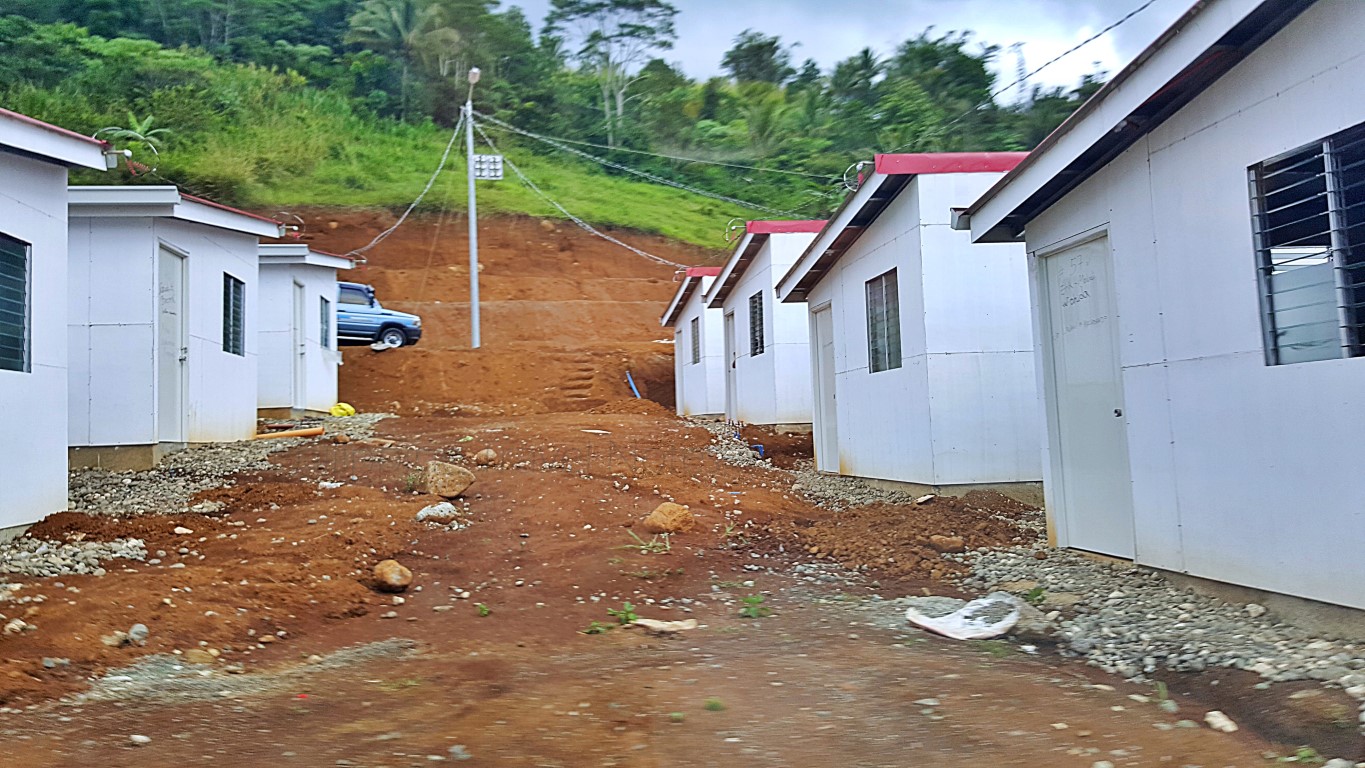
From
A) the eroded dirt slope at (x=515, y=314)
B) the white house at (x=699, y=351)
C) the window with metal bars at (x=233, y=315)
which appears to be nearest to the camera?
the window with metal bars at (x=233, y=315)

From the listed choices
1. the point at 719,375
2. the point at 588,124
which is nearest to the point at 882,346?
the point at 719,375

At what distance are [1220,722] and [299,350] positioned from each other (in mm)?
15829

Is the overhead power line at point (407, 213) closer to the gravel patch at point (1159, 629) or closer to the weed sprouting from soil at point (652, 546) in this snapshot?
the weed sprouting from soil at point (652, 546)

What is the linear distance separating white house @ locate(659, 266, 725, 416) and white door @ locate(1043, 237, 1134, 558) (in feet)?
42.9

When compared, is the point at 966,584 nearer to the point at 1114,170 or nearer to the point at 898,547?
the point at 898,547

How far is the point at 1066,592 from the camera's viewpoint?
620 cm

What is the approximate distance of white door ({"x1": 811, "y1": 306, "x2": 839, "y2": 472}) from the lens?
12.7m

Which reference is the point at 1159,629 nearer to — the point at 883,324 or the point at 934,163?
the point at 934,163

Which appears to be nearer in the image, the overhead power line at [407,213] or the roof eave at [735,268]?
the roof eave at [735,268]

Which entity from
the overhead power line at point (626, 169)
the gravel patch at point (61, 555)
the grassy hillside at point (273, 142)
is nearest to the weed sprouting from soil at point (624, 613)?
the gravel patch at point (61, 555)

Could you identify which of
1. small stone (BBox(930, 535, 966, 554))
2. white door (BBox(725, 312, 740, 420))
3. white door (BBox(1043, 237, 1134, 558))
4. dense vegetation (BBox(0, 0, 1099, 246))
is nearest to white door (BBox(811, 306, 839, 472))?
small stone (BBox(930, 535, 966, 554))

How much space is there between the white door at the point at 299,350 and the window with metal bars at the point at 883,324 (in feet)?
34.0

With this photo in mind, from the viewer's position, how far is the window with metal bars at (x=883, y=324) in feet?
33.5

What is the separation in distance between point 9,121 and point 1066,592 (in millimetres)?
8007
